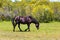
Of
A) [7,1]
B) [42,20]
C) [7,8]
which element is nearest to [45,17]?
[42,20]

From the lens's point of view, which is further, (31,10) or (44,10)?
(31,10)

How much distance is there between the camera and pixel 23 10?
133 feet

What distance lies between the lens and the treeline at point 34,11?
37719 millimetres

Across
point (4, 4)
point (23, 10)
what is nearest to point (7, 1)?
point (4, 4)

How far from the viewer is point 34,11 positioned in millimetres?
39312

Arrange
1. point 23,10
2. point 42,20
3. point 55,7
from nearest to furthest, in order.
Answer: point 42,20
point 23,10
point 55,7

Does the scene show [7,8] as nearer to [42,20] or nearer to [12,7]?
[12,7]

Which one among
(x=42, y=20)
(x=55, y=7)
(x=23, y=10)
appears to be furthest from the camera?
(x=55, y=7)

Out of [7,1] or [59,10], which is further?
[7,1]

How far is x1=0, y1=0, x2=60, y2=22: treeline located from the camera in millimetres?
37719

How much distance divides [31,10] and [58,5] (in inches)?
217

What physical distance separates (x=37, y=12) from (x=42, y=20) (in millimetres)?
2069

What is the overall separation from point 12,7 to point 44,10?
703 cm

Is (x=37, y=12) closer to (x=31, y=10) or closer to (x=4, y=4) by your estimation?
(x=31, y=10)
